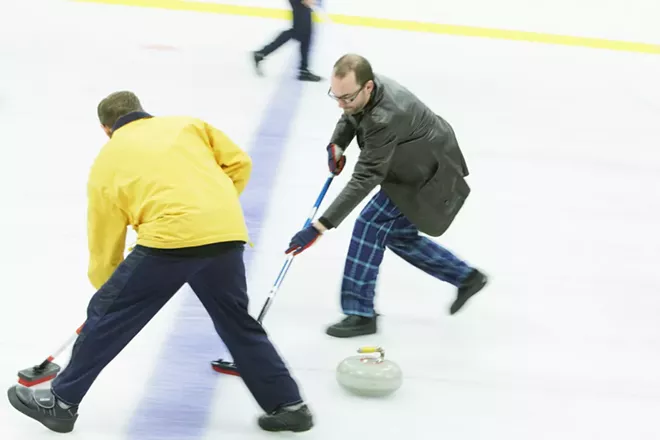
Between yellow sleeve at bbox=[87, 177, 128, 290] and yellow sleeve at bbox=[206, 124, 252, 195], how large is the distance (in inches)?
14.5

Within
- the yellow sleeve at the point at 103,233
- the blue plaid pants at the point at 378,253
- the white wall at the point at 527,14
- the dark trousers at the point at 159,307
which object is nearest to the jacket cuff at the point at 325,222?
the blue plaid pants at the point at 378,253

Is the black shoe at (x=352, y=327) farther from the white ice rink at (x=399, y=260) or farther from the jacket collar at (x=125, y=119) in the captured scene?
the jacket collar at (x=125, y=119)

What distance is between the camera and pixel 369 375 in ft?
9.58

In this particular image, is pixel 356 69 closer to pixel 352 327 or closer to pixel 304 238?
pixel 304 238

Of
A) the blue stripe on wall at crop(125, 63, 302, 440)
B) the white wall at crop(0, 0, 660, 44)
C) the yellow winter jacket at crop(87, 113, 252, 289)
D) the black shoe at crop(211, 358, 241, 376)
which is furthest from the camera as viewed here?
the white wall at crop(0, 0, 660, 44)

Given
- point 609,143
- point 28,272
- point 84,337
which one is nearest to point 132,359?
point 84,337

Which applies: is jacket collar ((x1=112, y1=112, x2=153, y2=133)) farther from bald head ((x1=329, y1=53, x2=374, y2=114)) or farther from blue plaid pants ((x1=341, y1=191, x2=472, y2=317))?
blue plaid pants ((x1=341, y1=191, x2=472, y2=317))

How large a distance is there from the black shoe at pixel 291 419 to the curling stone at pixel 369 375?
0.91ft

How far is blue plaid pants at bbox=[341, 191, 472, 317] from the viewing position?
3258 mm

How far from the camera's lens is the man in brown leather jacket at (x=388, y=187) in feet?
9.59

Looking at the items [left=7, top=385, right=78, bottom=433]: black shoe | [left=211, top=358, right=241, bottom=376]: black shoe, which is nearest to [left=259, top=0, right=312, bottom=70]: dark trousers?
[left=211, top=358, right=241, bottom=376]: black shoe

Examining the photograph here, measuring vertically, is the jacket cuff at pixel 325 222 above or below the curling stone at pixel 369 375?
above

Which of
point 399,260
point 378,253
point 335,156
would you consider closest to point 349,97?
point 335,156

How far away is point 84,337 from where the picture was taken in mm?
2490
